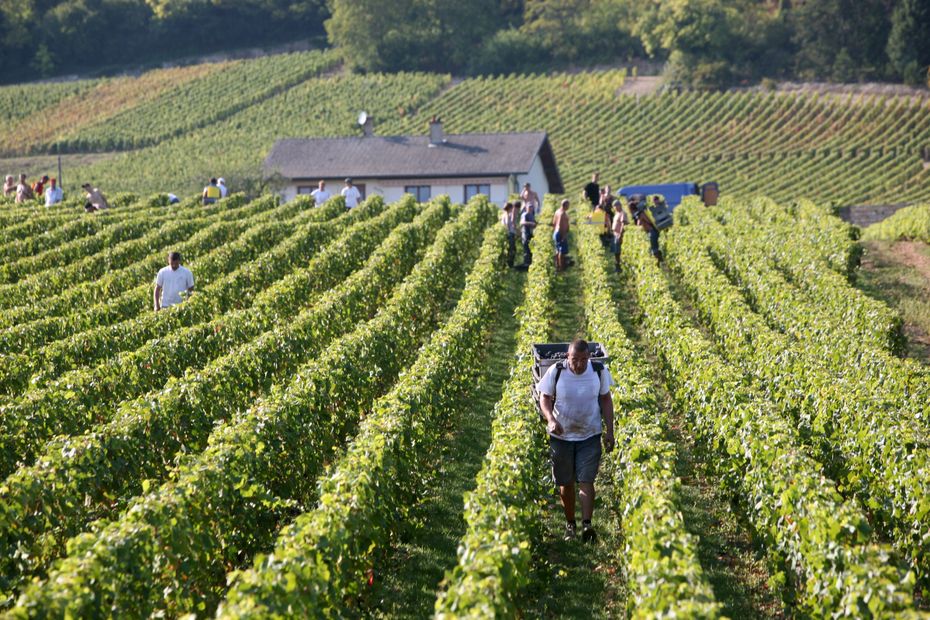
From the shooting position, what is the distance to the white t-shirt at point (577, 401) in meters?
10.0

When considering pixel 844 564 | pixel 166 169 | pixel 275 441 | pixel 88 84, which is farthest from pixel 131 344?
pixel 88 84

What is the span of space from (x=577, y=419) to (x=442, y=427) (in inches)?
146

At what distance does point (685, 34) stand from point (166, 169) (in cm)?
4149

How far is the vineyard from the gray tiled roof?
1617 cm

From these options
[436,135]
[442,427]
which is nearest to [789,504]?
[442,427]

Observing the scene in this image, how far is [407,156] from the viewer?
46125 millimetres

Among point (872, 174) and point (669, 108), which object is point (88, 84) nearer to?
point (669, 108)

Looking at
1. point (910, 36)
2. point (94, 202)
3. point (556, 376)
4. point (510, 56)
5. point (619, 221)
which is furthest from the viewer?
point (510, 56)

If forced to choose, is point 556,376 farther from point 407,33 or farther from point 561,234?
point 407,33

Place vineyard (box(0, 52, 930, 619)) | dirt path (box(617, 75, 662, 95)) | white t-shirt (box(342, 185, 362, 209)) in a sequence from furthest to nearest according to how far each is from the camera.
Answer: dirt path (box(617, 75, 662, 95))
white t-shirt (box(342, 185, 362, 209))
vineyard (box(0, 52, 930, 619))

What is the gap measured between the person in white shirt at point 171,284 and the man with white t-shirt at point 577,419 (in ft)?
28.8

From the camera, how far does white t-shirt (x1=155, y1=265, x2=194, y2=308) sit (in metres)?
17.3

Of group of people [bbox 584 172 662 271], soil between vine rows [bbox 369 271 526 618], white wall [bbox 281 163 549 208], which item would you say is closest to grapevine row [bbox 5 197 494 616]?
soil between vine rows [bbox 369 271 526 618]

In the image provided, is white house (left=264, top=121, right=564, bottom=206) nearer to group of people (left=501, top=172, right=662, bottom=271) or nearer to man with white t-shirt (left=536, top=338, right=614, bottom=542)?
group of people (left=501, top=172, right=662, bottom=271)
